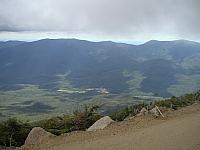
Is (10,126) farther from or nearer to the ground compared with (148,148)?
nearer to the ground

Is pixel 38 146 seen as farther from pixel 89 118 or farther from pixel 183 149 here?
pixel 89 118

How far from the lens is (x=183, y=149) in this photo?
19.2m

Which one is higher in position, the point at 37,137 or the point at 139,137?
the point at 139,137

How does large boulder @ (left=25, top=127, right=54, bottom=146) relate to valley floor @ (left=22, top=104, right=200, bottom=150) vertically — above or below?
below

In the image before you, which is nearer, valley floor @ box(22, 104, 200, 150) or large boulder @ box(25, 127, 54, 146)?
valley floor @ box(22, 104, 200, 150)

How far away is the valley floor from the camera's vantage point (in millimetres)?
20109

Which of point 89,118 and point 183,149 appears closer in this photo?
point 183,149

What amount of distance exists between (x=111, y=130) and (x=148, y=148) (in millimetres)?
4450

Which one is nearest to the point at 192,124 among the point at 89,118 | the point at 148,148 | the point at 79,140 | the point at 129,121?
the point at 129,121

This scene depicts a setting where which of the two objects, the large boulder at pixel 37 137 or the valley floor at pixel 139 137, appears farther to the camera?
the large boulder at pixel 37 137

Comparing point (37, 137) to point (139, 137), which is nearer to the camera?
point (139, 137)

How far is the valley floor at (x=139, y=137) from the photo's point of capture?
20109 mm

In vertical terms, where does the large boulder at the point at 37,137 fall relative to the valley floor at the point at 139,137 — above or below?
below

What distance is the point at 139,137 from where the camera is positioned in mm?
21750
